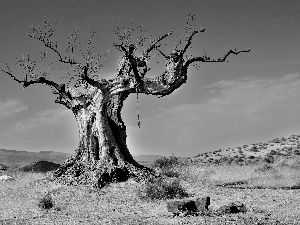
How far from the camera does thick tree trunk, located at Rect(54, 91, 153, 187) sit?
19.0 m

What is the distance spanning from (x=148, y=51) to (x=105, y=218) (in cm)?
1023

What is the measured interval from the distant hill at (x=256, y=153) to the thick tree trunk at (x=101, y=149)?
25.4 meters

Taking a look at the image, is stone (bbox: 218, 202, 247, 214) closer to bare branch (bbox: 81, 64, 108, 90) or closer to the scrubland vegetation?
the scrubland vegetation

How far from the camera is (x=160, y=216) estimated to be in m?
12.0

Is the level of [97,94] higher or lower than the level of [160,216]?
higher

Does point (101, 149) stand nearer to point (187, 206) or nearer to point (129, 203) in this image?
point (129, 203)

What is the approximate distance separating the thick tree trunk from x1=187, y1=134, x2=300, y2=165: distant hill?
25.4m

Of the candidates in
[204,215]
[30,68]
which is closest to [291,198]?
[204,215]

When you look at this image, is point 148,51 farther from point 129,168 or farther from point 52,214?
point 52,214

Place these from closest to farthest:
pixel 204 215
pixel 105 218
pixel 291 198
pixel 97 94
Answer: pixel 204 215 → pixel 105 218 → pixel 291 198 → pixel 97 94

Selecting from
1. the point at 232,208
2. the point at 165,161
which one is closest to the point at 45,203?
the point at 232,208

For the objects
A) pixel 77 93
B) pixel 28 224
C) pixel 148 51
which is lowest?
pixel 28 224

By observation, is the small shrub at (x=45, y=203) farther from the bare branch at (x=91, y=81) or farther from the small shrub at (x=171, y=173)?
the small shrub at (x=171, y=173)

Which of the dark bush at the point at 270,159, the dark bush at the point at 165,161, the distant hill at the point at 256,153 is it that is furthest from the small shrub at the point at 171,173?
the dark bush at the point at 270,159
